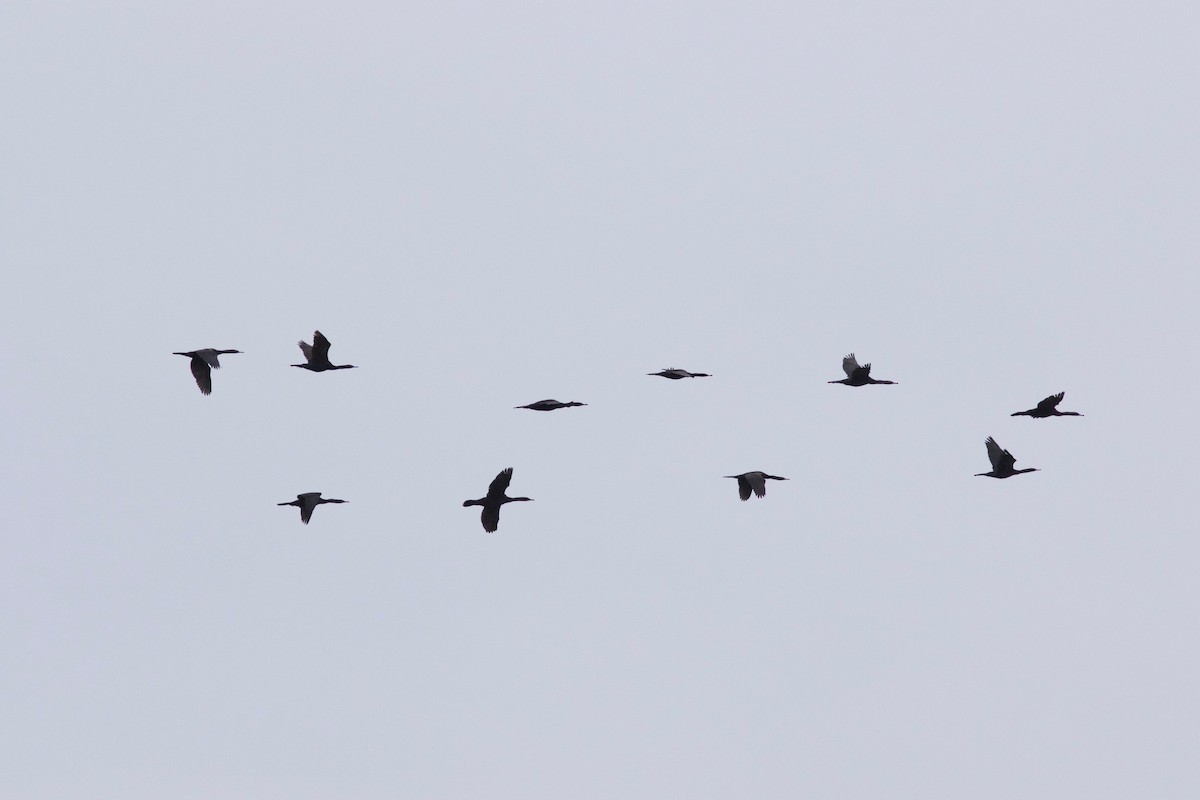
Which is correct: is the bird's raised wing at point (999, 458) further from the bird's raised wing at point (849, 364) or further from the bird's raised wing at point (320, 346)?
the bird's raised wing at point (320, 346)

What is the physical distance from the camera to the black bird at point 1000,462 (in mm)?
44594

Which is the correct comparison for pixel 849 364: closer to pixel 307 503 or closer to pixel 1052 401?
pixel 1052 401

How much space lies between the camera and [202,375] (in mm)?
42625

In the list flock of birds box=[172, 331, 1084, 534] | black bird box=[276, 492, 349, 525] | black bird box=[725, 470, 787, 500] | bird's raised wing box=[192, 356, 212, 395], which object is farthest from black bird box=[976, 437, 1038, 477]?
bird's raised wing box=[192, 356, 212, 395]

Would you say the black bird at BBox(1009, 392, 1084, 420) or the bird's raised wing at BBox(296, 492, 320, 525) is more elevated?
the black bird at BBox(1009, 392, 1084, 420)

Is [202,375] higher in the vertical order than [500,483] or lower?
higher

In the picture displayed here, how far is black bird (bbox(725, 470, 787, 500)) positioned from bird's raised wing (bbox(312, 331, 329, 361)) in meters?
10.4

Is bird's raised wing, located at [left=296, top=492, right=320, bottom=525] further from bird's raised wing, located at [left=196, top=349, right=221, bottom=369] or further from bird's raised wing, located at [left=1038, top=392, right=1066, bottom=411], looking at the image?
bird's raised wing, located at [left=1038, top=392, right=1066, bottom=411]

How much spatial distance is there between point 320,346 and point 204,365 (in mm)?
2707

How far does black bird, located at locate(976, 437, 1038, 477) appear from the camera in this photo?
146 ft

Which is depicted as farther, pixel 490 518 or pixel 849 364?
pixel 849 364

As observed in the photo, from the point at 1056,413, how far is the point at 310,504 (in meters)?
18.2

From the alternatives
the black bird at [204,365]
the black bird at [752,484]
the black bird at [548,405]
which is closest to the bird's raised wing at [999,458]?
the black bird at [752,484]

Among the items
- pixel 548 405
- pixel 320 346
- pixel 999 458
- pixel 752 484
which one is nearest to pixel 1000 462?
pixel 999 458
